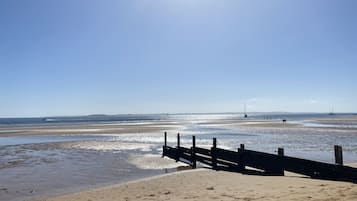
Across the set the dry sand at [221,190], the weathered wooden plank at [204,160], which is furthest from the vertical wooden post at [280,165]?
the weathered wooden plank at [204,160]

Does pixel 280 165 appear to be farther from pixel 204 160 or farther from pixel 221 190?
pixel 204 160

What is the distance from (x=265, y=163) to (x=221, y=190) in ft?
17.6

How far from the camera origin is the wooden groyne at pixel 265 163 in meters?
13.2

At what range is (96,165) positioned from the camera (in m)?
21.4

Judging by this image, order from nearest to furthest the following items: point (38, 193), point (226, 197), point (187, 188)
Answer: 1. point (226, 197)
2. point (187, 188)
3. point (38, 193)

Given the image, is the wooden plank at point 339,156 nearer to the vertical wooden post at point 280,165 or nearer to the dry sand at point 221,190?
the dry sand at point 221,190

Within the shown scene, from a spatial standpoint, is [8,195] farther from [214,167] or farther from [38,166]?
[214,167]

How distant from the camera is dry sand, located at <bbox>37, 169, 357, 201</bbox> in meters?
10.0

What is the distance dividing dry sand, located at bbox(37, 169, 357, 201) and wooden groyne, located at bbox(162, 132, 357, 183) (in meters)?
1.08

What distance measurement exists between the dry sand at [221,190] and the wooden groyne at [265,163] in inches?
42.7

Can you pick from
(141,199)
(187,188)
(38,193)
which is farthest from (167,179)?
(38,193)

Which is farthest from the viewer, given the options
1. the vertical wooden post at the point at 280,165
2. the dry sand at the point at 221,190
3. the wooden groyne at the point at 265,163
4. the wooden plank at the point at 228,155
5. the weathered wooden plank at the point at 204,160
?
the weathered wooden plank at the point at 204,160

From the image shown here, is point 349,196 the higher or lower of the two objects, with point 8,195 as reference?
higher

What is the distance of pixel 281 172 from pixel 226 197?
584 centimetres
